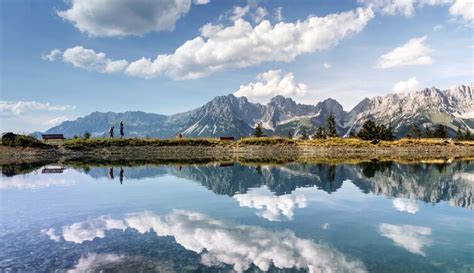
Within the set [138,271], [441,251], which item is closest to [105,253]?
[138,271]

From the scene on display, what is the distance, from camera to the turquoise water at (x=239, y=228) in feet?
57.7

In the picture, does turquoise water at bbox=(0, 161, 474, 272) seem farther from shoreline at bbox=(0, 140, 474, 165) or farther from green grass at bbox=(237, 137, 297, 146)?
green grass at bbox=(237, 137, 297, 146)

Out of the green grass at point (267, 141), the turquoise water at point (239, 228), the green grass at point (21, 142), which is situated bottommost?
the turquoise water at point (239, 228)

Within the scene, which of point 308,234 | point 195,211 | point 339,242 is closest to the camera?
point 339,242

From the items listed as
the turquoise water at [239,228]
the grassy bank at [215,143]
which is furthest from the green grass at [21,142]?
the turquoise water at [239,228]

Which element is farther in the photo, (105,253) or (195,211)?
(195,211)

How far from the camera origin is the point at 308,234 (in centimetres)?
2280

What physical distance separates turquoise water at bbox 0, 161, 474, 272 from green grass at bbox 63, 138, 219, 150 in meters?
82.6

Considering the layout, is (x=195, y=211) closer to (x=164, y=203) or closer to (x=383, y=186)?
(x=164, y=203)

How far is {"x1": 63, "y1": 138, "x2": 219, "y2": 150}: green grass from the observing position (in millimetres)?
124375

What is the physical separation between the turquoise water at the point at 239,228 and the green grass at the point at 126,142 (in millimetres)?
82613

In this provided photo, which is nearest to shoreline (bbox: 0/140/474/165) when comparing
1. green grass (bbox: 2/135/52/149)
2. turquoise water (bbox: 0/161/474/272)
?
green grass (bbox: 2/135/52/149)

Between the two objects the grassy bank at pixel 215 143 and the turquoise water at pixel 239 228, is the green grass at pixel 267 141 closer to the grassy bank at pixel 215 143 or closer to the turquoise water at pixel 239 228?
the grassy bank at pixel 215 143

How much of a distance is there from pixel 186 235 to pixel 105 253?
5.35 meters
